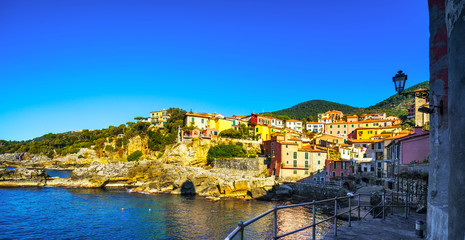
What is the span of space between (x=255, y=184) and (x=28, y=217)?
104 ft

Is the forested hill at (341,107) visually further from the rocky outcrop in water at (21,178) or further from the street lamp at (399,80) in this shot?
the street lamp at (399,80)

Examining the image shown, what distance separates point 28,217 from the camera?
2991 cm

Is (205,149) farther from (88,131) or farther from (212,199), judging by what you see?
(88,131)

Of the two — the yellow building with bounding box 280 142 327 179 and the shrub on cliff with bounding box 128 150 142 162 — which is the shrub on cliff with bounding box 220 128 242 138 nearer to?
the yellow building with bounding box 280 142 327 179

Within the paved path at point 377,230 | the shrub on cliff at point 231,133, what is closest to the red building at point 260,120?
the shrub on cliff at point 231,133

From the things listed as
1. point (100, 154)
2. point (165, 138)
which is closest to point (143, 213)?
point (165, 138)

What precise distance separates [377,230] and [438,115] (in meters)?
3.22

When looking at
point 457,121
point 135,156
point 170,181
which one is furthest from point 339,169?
point 135,156

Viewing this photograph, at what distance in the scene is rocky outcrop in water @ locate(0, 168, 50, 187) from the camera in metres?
51.2

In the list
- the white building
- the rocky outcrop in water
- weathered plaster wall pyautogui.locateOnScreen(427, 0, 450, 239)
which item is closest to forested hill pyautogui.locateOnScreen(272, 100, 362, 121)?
the white building

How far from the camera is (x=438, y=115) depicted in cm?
604

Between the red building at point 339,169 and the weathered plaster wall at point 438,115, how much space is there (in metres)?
42.1

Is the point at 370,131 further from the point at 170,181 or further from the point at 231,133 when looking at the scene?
the point at 170,181

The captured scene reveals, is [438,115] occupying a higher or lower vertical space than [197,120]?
lower
